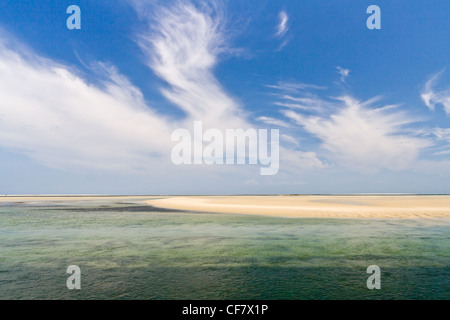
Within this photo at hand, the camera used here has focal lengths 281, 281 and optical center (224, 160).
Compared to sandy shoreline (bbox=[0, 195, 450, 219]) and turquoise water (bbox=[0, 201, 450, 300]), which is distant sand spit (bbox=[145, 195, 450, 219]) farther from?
turquoise water (bbox=[0, 201, 450, 300])

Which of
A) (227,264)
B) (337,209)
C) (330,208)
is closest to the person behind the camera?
(227,264)

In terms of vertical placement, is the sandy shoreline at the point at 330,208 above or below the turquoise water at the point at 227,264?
below

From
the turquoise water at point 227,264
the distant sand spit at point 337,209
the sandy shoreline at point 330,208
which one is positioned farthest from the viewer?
the sandy shoreline at point 330,208

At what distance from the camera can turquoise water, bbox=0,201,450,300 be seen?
363 inches

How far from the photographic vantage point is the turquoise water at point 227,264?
363 inches

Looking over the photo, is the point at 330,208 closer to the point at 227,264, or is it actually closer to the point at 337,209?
the point at 337,209

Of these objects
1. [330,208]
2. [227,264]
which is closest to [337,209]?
[330,208]

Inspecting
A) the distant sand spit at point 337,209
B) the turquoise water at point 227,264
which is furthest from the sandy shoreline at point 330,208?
the turquoise water at point 227,264

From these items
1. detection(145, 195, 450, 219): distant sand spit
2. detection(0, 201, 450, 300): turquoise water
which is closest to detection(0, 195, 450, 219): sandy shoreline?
detection(145, 195, 450, 219): distant sand spit

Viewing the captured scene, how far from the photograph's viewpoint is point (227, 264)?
12414mm

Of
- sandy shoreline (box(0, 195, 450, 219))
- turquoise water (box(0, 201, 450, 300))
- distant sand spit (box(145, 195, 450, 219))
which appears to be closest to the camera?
turquoise water (box(0, 201, 450, 300))

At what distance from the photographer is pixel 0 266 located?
12195 millimetres

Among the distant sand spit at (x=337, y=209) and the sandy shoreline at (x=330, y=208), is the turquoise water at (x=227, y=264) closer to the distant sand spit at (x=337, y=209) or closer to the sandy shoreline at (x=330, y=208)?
the distant sand spit at (x=337, y=209)

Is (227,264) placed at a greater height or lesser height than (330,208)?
greater
